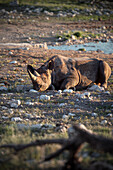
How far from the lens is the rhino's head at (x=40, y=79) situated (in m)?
8.11

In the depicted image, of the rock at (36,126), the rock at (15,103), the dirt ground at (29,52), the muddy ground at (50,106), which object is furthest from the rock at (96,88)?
the rock at (36,126)

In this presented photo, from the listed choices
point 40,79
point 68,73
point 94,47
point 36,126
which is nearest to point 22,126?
point 36,126

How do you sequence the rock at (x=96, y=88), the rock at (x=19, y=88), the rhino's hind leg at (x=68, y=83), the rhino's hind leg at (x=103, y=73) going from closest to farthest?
the rock at (x=19, y=88), the rhino's hind leg at (x=68, y=83), the rock at (x=96, y=88), the rhino's hind leg at (x=103, y=73)

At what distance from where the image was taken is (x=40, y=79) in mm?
8250

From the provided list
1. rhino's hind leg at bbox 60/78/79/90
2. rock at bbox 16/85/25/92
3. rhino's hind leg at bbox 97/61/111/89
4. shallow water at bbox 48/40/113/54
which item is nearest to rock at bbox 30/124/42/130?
rock at bbox 16/85/25/92

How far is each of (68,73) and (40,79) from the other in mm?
1205

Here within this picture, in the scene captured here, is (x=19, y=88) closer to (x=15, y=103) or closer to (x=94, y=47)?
(x=15, y=103)

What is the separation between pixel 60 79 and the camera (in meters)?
8.91

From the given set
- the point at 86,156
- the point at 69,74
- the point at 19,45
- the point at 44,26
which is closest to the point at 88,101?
the point at 69,74

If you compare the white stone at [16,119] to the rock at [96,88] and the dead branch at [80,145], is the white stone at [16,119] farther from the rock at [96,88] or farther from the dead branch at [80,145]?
the rock at [96,88]

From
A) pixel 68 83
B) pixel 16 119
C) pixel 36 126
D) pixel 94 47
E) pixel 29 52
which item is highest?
pixel 36 126

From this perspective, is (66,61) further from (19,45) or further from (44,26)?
(44,26)

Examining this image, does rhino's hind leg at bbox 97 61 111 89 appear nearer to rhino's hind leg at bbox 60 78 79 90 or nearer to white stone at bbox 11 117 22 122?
rhino's hind leg at bbox 60 78 79 90

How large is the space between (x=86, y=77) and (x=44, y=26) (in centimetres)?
1808
